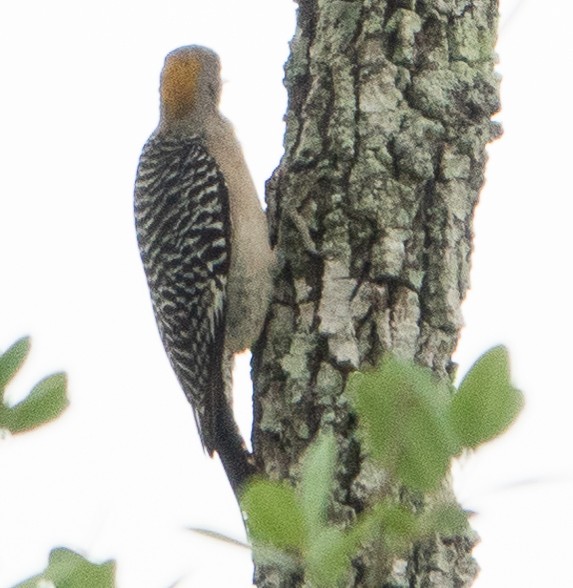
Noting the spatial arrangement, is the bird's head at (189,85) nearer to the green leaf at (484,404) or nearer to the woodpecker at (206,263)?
the woodpecker at (206,263)

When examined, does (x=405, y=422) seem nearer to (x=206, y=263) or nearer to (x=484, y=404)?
(x=484, y=404)

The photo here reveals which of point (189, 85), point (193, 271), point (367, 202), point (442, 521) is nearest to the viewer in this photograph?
point (442, 521)

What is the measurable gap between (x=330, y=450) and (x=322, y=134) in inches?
100

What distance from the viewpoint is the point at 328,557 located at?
35.1 inches

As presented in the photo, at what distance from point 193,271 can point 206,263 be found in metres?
0.06

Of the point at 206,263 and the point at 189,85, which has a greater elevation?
the point at 189,85

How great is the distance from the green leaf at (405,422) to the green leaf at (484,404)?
2 cm

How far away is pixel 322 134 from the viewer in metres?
3.39

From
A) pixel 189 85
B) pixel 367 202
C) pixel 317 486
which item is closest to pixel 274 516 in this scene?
pixel 317 486

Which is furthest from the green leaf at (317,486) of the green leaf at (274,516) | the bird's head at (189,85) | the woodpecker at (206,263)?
the bird's head at (189,85)

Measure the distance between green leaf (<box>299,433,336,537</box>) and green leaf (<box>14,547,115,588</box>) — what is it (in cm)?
19

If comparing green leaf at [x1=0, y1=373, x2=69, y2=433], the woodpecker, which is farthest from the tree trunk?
green leaf at [x1=0, y1=373, x2=69, y2=433]

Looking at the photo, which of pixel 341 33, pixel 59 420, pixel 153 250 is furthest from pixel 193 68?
pixel 59 420

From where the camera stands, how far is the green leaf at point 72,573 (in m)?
0.94
